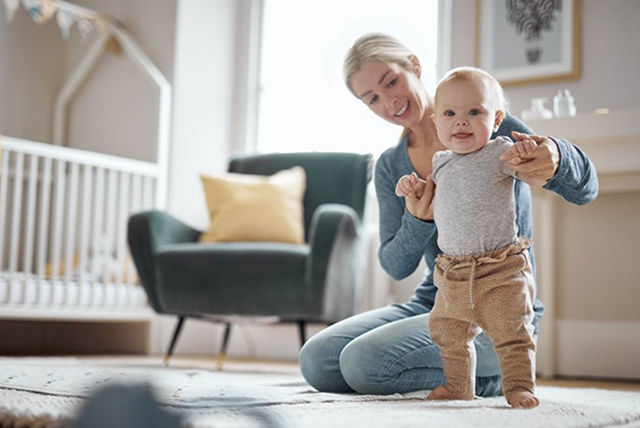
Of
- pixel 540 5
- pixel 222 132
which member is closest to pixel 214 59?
pixel 222 132

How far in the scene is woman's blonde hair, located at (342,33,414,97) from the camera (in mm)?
1729

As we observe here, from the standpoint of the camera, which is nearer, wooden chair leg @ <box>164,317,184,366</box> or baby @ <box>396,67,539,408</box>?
baby @ <box>396,67,539,408</box>

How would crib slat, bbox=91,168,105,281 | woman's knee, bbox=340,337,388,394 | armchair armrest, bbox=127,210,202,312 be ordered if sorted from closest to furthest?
woman's knee, bbox=340,337,388,394
armchair armrest, bbox=127,210,202,312
crib slat, bbox=91,168,105,281

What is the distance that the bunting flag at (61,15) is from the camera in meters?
3.82

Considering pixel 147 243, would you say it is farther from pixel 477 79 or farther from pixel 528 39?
pixel 477 79

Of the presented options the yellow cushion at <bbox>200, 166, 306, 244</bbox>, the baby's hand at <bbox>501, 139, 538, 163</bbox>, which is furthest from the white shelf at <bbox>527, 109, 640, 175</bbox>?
the baby's hand at <bbox>501, 139, 538, 163</bbox>

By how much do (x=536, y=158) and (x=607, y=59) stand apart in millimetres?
2004

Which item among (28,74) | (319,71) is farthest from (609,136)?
(28,74)

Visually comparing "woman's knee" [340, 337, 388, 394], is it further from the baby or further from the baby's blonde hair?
the baby's blonde hair

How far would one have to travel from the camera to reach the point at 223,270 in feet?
9.34

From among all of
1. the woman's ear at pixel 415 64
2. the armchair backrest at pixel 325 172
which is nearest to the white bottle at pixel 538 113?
the armchair backrest at pixel 325 172

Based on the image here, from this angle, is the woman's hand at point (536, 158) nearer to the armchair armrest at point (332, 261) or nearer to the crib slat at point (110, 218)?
the armchair armrest at point (332, 261)

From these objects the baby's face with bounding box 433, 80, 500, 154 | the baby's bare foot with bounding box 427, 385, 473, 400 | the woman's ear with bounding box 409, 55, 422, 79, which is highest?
the woman's ear with bounding box 409, 55, 422, 79

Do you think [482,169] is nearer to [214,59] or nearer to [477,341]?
[477,341]
